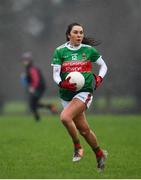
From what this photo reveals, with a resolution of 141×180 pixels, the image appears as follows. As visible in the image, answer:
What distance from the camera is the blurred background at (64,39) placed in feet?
113

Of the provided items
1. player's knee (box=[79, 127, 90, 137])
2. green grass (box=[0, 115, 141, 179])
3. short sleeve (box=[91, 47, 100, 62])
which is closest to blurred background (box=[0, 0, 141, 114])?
green grass (box=[0, 115, 141, 179])

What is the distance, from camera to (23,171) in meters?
11.0

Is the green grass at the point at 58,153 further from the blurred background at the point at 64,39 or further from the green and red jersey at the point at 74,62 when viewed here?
the blurred background at the point at 64,39

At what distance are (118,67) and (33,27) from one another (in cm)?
921

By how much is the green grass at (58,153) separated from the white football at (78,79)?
1.18 metres

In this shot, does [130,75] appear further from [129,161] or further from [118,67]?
[129,161]

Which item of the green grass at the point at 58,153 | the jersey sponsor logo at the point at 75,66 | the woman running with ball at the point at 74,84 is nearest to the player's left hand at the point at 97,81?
the woman running with ball at the point at 74,84

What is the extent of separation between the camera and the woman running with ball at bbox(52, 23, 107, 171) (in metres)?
11.1

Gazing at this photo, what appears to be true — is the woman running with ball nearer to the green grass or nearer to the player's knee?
the player's knee

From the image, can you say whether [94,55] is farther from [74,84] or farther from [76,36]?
[74,84]

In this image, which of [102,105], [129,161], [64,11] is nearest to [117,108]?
[102,105]

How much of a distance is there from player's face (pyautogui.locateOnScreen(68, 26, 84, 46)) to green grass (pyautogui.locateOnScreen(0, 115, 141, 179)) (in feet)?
5.84

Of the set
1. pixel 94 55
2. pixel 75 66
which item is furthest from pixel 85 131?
pixel 94 55

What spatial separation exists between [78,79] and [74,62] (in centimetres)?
30
